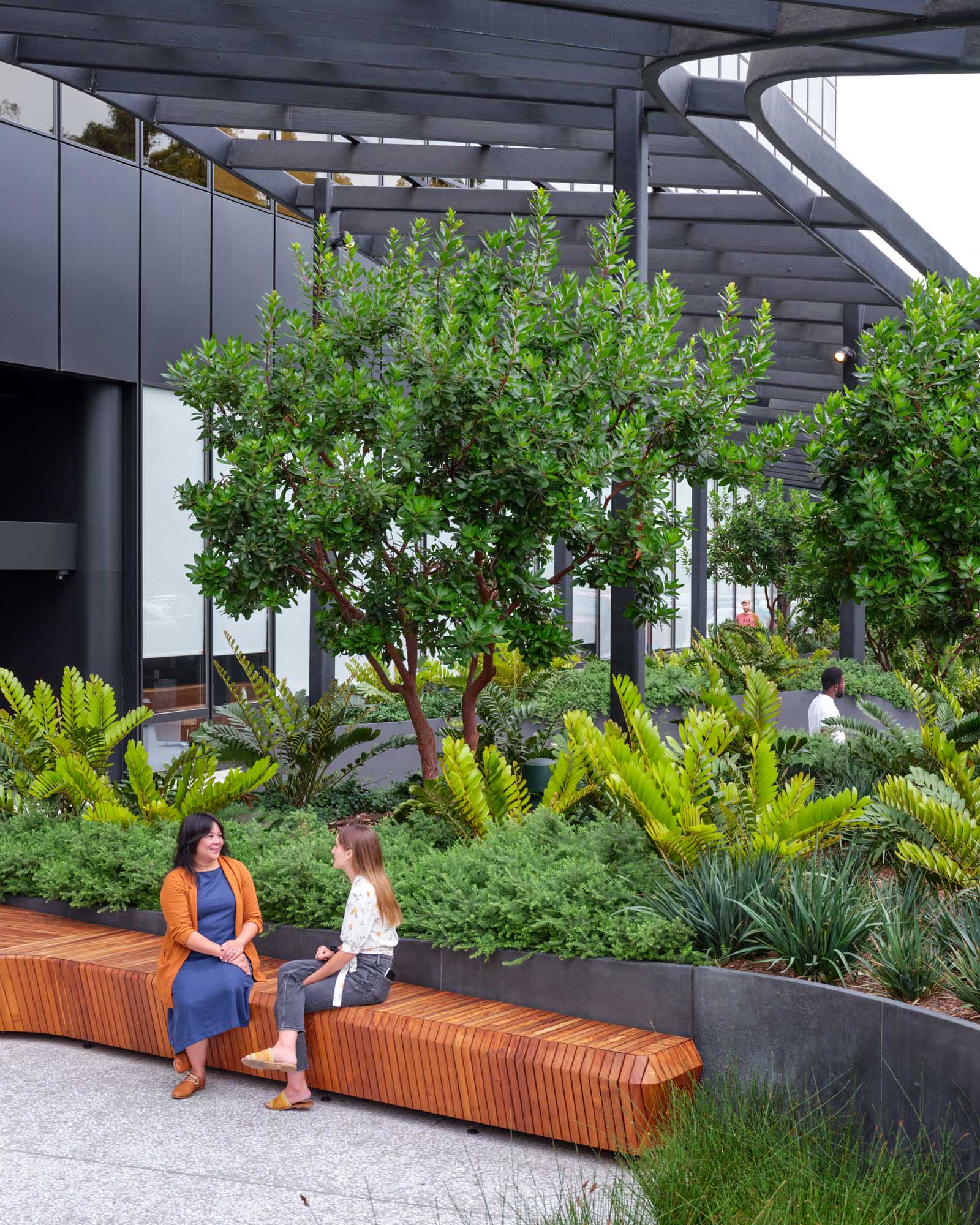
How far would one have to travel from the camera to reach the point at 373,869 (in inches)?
234

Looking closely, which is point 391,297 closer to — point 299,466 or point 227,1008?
point 299,466

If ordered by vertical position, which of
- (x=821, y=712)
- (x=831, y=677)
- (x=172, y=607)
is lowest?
(x=821, y=712)

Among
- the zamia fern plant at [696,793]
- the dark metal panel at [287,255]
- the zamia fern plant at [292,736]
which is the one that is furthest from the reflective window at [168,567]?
the zamia fern plant at [696,793]

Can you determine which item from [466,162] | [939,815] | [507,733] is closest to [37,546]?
[507,733]

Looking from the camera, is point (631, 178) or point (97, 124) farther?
point (97, 124)

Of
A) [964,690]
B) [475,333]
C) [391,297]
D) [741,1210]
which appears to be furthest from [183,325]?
[741,1210]

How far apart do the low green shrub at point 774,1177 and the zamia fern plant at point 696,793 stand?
5.05 ft

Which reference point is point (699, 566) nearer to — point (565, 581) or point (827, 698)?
point (565, 581)

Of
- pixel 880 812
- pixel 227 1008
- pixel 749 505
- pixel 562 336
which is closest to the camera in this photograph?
pixel 227 1008

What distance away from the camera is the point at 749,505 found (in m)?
26.8

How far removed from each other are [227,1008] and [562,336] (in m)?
5.02

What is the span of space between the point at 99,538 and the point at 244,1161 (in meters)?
10.3

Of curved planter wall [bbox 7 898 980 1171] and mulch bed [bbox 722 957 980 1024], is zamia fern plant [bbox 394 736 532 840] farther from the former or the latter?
mulch bed [bbox 722 957 980 1024]

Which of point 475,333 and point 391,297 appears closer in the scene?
point 475,333
